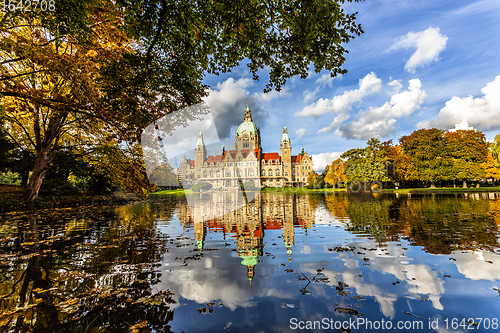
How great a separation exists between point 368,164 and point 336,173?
9.84 metres

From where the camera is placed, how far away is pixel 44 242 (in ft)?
21.1

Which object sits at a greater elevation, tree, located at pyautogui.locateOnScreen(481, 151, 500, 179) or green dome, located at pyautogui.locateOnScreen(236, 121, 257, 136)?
green dome, located at pyautogui.locateOnScreen(236, 121, 257, 136)

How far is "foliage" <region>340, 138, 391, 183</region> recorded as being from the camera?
42.8 m

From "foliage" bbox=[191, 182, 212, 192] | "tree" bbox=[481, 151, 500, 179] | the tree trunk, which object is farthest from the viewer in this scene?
"foliage" bbox=[191, 182, 212, 192]

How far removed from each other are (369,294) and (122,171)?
36.6ft

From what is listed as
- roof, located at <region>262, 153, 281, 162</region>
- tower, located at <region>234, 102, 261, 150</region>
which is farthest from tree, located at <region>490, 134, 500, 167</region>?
tower, located at <region>234, 102, 261, 150</region>

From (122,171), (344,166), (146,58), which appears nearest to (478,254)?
(146,58)

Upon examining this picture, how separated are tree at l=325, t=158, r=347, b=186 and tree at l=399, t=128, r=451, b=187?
513 inches

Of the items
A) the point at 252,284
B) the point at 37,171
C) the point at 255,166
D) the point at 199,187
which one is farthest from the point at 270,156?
the point at 252,284

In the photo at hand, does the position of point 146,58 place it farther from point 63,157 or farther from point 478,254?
point 63,157

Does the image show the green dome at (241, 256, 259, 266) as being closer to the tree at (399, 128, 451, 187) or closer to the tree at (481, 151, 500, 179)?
the tree at (399, 128, 451, 187)

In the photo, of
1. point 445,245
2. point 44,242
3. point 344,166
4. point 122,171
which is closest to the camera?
point 445,245

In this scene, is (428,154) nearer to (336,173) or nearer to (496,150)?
(496,150)

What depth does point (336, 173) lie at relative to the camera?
5322 centimetres
